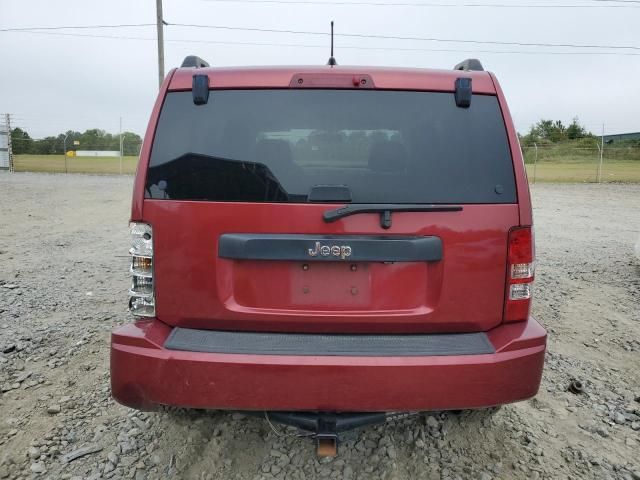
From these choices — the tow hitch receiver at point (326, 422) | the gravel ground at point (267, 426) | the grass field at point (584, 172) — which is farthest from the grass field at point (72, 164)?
the tow hitch receiver at point (326, 422)

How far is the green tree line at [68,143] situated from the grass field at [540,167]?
456 mm

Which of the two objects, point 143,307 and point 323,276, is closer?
point 323,276

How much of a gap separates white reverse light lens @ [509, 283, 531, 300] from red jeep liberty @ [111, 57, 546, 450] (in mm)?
12

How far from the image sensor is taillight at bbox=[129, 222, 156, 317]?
90.0 inches

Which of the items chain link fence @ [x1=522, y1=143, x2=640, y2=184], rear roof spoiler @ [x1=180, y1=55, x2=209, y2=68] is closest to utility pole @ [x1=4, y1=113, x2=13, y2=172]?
chain link fence @ [x1=522, y1=143, x2=640, y2=184]

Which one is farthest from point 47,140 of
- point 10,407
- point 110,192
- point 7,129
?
point 10,407

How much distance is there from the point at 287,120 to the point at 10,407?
8.55ft

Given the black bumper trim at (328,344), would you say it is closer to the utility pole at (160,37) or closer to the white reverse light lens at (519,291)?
the white reverse light lens at (519,291)

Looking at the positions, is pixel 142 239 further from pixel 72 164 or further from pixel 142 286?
pixel 72 164

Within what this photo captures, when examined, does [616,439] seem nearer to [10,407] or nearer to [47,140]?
[10,407]

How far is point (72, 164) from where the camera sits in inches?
1315

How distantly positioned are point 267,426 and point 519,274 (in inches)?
67.4

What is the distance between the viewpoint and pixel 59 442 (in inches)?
113

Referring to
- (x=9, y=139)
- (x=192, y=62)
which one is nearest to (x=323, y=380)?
(x=192, y=62)
